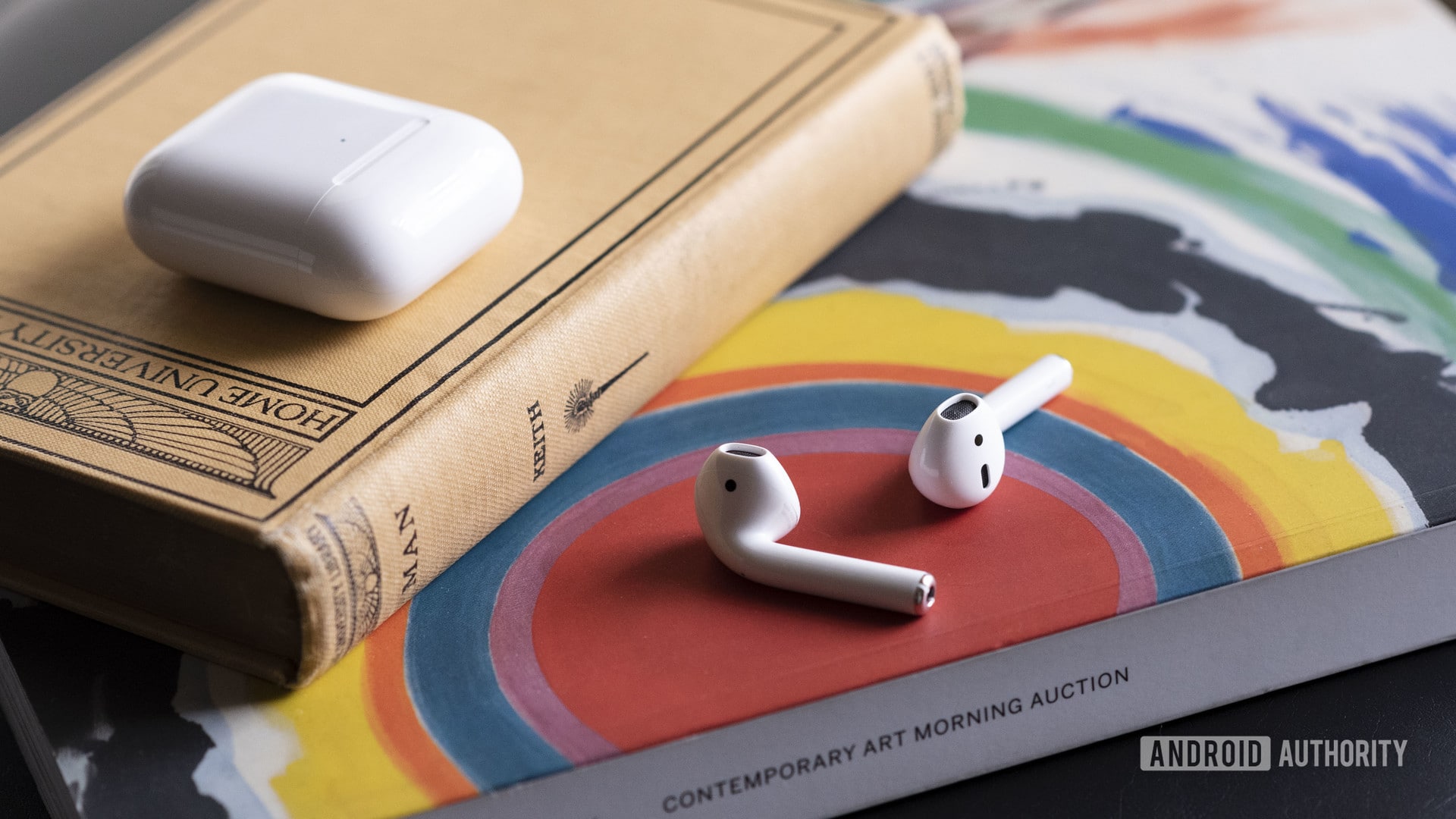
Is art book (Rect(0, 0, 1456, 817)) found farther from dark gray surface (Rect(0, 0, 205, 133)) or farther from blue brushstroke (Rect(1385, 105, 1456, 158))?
dark gray surface (Rect(0, 0, 205, 133))

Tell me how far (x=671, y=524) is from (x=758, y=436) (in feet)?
0.27

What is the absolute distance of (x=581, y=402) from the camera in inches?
29.1

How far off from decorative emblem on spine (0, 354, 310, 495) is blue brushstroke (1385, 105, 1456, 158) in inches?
32.2

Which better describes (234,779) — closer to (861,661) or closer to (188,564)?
(188,564)

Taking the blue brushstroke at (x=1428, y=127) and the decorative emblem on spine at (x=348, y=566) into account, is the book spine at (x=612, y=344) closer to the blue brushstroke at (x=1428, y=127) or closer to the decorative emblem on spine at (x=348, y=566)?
the decorative emblem on spine at (x=348, y=566)

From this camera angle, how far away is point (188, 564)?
620mm

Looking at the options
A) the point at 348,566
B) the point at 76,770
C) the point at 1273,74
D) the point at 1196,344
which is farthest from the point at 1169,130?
the point at 76,770

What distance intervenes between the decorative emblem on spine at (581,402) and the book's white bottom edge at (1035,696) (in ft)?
0.67

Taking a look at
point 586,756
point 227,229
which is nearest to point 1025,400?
point 586,756

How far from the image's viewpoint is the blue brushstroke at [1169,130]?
3.32 ft

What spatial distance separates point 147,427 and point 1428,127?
89cm

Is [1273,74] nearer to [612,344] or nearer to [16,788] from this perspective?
[612,344]

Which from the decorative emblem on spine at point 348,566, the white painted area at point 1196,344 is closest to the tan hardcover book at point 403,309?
the decorative emblem on spine at point 348,566

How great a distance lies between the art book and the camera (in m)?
0.61
